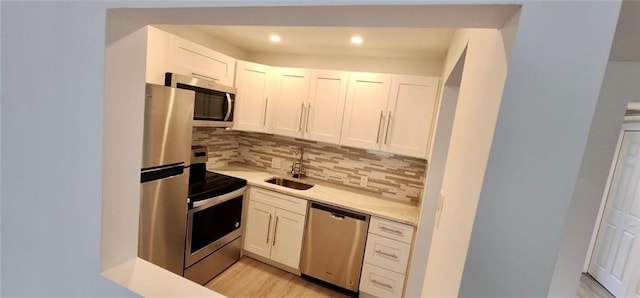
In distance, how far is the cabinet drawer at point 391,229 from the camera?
2150 mm

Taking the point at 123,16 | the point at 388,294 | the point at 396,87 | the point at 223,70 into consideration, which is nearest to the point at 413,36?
the point at 396,87

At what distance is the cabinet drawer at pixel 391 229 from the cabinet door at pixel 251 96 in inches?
60.0

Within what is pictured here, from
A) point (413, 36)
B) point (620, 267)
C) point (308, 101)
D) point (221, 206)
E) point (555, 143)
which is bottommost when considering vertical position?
point (620, 267)

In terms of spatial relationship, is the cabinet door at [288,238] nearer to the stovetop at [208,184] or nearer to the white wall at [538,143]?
the stovetop at [208,184]

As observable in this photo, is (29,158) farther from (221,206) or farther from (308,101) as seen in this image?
(308,101)

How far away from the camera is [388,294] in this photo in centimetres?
227

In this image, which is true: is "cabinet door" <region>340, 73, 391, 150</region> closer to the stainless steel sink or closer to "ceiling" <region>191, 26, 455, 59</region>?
"ceiling" <region>191, 26, 455, 59</region>

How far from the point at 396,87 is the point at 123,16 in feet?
6.73

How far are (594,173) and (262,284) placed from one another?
2.47 m

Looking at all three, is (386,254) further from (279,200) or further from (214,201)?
(214,201)

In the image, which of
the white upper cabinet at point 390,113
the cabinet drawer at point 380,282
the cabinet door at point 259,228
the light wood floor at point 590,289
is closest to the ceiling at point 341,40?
the white upper cabinet at point 390,113

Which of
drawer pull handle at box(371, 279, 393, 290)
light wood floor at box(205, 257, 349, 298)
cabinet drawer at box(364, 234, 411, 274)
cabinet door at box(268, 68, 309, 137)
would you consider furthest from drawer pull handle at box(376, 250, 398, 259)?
cabinet door at box(268, 68, 309, 137)

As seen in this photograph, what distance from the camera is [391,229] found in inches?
86.8

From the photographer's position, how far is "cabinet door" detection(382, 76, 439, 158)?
7.50 feet
